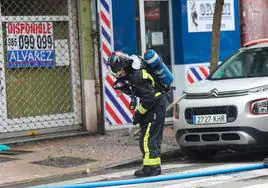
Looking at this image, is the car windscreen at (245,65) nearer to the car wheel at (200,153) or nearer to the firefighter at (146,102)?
the car wheel at (200,153)

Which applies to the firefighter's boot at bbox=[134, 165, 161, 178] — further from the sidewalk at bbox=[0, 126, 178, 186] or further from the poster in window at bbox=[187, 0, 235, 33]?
the poster in window at bbox=[187, 0, 235, 33]

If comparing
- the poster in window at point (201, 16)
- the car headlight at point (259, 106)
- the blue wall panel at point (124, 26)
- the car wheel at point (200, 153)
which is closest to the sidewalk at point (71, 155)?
the car wheel at point (200, 153)

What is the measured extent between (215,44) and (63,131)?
351cm

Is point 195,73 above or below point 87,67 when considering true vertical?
below

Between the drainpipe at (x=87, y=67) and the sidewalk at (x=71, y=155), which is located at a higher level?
the drainpipe at (x=87, y=67)

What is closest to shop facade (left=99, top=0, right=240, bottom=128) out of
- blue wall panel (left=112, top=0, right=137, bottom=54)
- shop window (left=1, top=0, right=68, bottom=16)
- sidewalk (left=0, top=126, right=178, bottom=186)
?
blue wall panel (left=112, top=0, right=137, bottom=54)

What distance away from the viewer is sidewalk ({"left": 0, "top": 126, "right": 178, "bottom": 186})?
9734mm

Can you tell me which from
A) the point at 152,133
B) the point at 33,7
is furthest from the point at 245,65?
the point at 33,7

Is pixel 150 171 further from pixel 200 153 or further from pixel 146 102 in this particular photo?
pixel 200 153

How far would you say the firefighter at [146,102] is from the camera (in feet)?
28.2

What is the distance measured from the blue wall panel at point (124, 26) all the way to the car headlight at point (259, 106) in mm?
4856

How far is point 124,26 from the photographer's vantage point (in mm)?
13906

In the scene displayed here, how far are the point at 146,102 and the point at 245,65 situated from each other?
2.77m

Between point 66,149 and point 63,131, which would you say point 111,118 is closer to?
point 63,131
